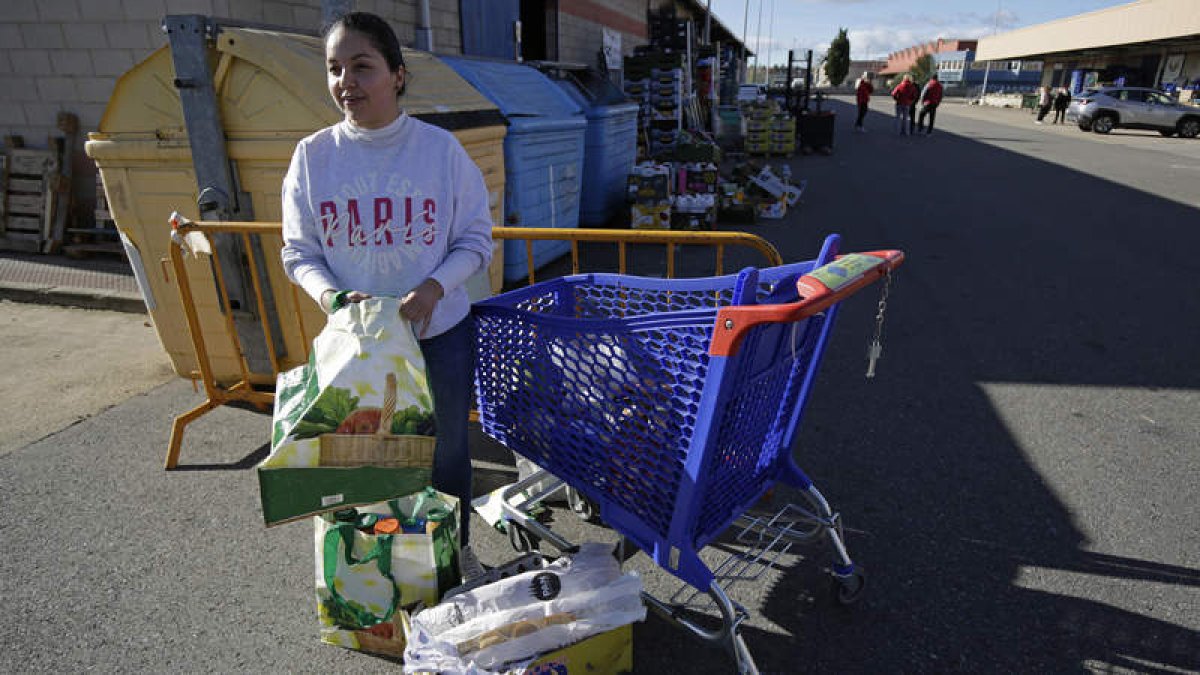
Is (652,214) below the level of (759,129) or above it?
below

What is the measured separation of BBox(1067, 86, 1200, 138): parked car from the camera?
73.9ft

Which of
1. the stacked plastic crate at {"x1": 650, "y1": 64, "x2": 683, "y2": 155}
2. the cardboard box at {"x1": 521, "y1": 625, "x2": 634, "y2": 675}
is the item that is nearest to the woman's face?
the cardboard box at {"x1": 521, "y1": 625, "x2": 634, "y2": 675}

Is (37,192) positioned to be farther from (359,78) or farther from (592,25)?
(592,25)

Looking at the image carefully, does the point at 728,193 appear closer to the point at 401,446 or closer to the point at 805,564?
the point at 805,564

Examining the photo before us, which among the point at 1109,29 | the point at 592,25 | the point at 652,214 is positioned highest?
the point at 1109,29

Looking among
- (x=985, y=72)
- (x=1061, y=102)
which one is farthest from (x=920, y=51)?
(x=1061, y=102)

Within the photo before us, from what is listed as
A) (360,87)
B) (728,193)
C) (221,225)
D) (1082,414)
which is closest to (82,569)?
(221,225)

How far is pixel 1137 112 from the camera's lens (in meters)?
23.4

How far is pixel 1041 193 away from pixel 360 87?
1298 cm

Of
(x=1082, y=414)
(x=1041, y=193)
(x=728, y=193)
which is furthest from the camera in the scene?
(x=1041, y=193)

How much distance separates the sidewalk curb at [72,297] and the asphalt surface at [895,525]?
82.2 inches

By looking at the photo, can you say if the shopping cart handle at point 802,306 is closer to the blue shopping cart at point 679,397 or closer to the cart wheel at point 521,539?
the blue shopping cart at point 679,397

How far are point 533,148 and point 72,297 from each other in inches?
174

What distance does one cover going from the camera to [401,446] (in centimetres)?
183
